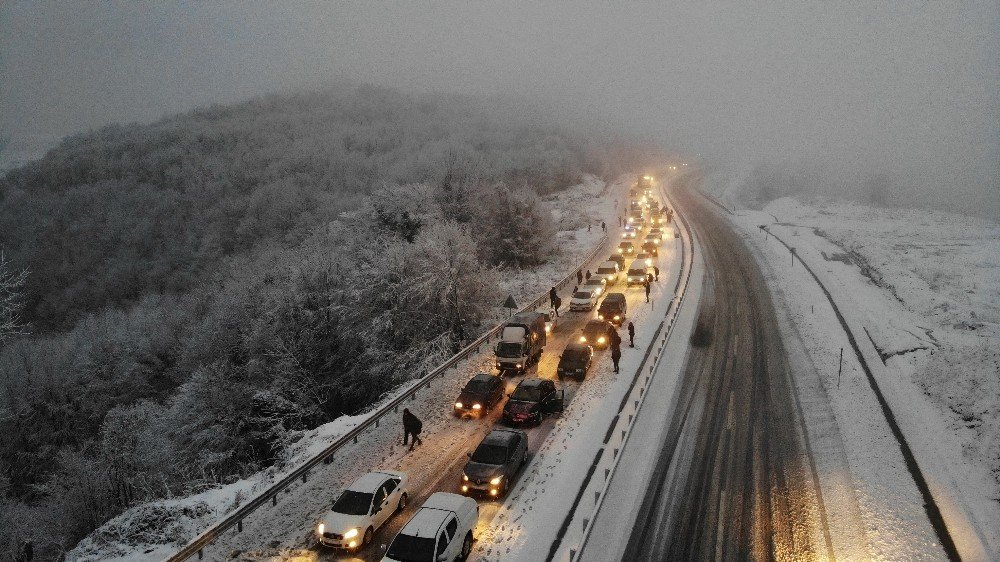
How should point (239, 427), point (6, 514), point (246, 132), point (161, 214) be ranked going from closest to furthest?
point (6, 514) → point (239, 427) → point (161, 214) → point (246, 132)

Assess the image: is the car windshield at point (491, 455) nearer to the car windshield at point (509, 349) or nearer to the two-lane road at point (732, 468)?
the two-lane road at point (732, 468)

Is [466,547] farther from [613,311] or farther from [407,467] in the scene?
[613,311]

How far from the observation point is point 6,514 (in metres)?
23.3

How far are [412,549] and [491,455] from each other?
5091 mm

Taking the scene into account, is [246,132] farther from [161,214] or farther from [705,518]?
[705,518]

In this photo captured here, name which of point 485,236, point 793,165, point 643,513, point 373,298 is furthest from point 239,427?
point 793,165

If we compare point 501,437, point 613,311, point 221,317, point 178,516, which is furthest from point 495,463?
point 221,317

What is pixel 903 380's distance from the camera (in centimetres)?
2431

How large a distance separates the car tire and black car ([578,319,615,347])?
1701 cm

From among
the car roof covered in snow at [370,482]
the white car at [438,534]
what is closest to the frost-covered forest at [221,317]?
the car roof covered in snow at [370,482]

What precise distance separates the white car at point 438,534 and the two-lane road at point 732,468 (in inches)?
170

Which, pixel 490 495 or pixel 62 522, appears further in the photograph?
pixel 62 522

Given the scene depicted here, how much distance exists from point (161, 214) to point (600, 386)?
342ft

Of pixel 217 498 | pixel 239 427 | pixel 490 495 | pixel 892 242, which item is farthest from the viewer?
pixel 892 242
